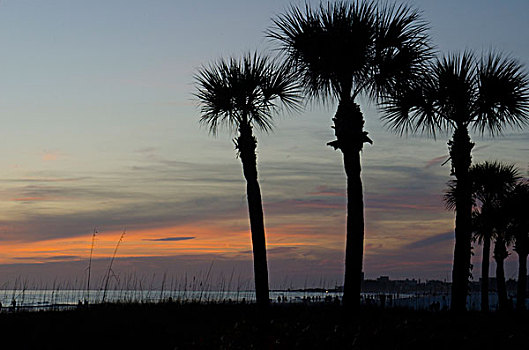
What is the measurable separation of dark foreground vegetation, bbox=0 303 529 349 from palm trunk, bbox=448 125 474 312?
2.89 m

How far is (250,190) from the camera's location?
24719mm

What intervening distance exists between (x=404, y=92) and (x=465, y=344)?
31.7ft

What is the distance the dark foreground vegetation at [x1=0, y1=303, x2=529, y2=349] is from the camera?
1450cm

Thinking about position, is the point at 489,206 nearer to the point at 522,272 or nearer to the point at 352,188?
the point at 522,272

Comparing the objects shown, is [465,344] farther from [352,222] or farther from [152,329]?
[152,329]

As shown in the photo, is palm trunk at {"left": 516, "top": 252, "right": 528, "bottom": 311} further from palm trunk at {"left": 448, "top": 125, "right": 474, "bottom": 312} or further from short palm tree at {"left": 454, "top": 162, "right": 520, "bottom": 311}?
palm trunk at {"left": 448, "top": 125, "right": 474, "bottom": 312}

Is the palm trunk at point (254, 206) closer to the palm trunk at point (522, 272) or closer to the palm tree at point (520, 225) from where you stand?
the palm tree at point (520, 225)

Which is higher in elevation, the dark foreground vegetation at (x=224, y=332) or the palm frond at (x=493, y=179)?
the palm frond at (x=493, y=179)

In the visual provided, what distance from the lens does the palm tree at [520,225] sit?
128ft

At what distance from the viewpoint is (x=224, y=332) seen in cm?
1627

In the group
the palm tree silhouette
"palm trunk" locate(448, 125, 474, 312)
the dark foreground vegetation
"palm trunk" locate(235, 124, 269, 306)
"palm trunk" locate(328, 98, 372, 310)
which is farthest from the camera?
the palm tree silhouette

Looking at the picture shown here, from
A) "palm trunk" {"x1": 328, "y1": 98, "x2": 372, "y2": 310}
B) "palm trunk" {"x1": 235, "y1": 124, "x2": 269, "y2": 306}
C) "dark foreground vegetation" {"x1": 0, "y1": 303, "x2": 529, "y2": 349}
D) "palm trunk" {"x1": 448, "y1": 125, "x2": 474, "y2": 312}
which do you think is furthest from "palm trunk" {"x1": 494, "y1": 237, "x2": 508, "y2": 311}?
"palm trunk" {"x1": 328, "y1": 98, "x2": 372, "y2": 310}

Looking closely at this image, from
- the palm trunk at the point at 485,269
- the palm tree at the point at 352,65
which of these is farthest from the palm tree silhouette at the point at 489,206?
the palm tree at the point at 352,65

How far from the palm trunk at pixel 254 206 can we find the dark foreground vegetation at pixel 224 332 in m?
1.78
